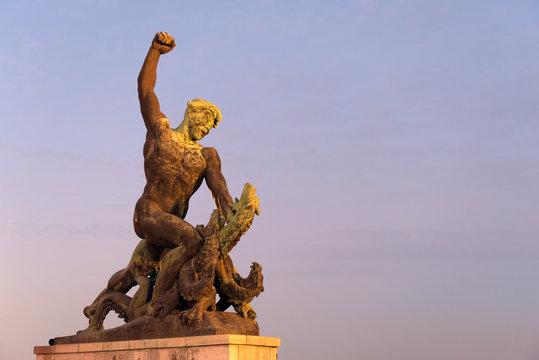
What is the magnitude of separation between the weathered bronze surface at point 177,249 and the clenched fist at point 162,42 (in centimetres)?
1

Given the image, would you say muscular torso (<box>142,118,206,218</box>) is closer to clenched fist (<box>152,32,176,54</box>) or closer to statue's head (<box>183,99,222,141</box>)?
statue's head (<box>183,99,222,141</box>)

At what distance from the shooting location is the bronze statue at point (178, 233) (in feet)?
31.3

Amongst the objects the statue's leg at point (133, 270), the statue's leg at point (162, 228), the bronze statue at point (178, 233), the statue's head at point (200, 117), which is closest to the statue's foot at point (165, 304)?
the bronze statue at point (178, 233)

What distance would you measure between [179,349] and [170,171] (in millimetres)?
2501

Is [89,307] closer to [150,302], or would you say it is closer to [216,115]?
[150,302]

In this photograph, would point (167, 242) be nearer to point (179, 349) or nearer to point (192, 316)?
point (192, 316)

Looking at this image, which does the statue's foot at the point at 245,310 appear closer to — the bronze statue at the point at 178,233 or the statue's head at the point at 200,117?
the bronze statue at the point at 178,233

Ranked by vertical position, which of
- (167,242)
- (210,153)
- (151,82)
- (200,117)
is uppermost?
(151,82)

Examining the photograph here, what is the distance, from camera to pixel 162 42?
35.0 ft

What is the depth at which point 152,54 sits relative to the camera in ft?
34.9

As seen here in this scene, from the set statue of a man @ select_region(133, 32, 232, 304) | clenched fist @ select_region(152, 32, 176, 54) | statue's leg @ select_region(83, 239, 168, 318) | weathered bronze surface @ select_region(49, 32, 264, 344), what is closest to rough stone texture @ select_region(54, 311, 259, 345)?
weathered bronze surface @ select_region(49, 32, 264, 344)

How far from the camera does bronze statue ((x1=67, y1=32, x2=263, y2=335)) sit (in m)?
9.54

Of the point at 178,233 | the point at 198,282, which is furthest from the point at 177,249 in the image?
the point at 198,282

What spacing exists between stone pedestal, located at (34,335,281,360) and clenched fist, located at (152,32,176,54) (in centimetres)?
428
